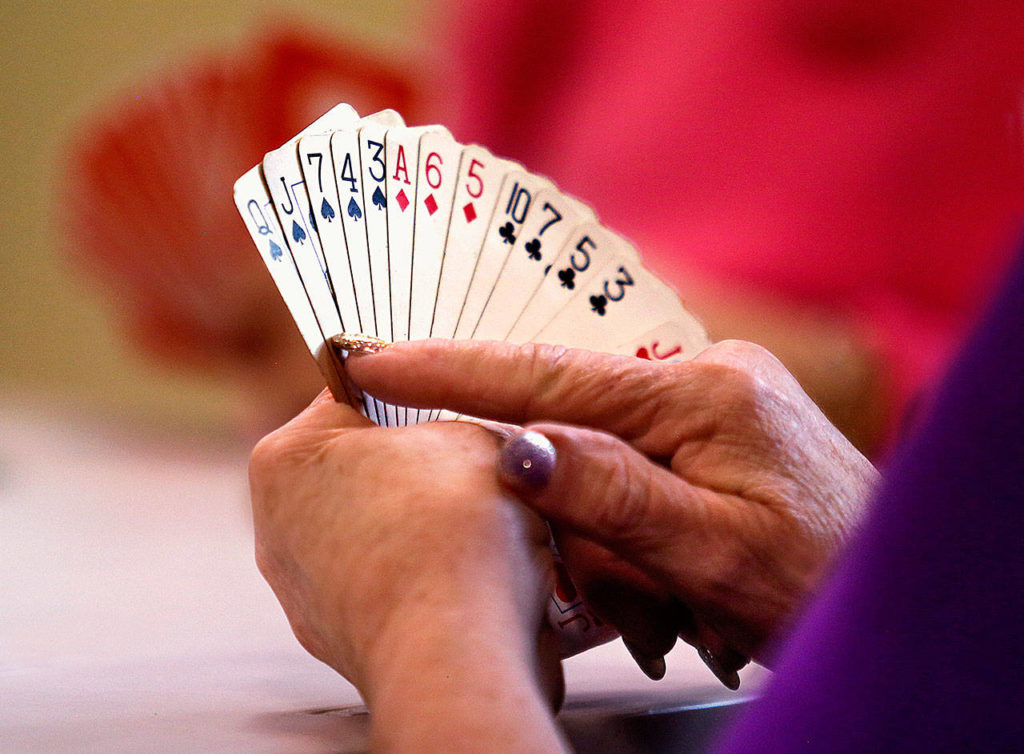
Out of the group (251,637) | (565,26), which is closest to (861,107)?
(565,26)

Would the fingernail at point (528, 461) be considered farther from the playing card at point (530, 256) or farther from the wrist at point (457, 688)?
the playing card at point (530, 256)

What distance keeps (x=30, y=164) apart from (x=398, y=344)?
86.7 inches

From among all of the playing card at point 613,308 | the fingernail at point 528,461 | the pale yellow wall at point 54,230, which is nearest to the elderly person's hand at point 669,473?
the fingernail at point 528,461

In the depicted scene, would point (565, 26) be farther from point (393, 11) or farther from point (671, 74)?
point (393, 11)

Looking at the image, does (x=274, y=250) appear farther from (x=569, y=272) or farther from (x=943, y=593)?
(x=943, y=593)

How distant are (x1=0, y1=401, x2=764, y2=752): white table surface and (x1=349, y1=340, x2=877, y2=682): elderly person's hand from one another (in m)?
0.08

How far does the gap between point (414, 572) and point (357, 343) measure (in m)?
0.15

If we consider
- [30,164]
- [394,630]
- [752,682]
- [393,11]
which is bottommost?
[30,164]

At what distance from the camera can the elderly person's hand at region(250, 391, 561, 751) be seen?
1.11ft

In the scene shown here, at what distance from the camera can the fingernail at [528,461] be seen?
417 millimetres

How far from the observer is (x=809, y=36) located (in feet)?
4.99

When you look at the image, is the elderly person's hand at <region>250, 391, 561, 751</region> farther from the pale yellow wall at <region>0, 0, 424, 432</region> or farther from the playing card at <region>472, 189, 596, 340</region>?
the pale yellow wall at <region>0, 0, 424, 432</region>

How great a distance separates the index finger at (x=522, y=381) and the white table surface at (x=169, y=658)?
0.16 m

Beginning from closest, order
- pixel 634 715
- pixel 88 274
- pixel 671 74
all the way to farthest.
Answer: pixel 634 715 < pixel 671 74 < pixel 88 274
